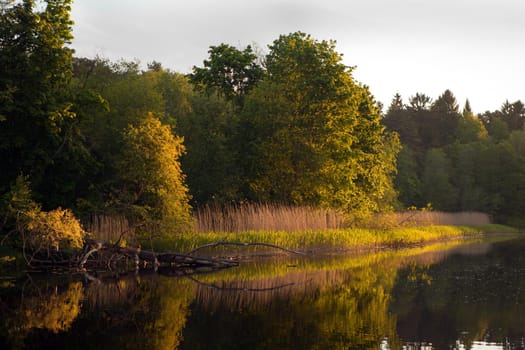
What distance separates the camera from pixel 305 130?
114 feet

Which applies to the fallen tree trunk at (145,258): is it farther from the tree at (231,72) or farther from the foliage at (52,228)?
the tree at (231,72)

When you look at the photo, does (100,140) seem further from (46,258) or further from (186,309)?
(186,309)

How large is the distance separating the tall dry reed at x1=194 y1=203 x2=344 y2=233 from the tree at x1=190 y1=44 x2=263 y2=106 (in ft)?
33.8

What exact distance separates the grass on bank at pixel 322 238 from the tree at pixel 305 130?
238cm

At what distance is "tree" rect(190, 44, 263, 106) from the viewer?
40644 mm

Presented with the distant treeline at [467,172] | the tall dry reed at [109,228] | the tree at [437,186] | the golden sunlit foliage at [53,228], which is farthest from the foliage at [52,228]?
the tree at [437,186]

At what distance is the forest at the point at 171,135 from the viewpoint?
24.6m

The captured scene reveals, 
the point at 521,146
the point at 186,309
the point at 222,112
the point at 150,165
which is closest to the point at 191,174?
the point at 222,112

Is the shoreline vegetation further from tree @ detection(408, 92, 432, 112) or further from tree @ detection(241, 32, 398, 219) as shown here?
tree @ detection(408, 92, 432, 112)

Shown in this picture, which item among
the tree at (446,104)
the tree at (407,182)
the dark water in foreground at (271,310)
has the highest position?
the tree at (446,104)

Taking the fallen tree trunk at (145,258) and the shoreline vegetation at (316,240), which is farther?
the shoreline vegetation at (316,240)

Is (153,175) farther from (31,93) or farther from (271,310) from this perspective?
(271,310)

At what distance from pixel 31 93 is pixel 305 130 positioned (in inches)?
616

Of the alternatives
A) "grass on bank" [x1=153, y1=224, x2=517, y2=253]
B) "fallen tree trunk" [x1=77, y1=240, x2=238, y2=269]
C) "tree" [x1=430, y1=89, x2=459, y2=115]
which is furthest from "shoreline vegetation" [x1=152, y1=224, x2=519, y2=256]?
"tree" [x1=430, y1=89, x2=459, y2=115]
